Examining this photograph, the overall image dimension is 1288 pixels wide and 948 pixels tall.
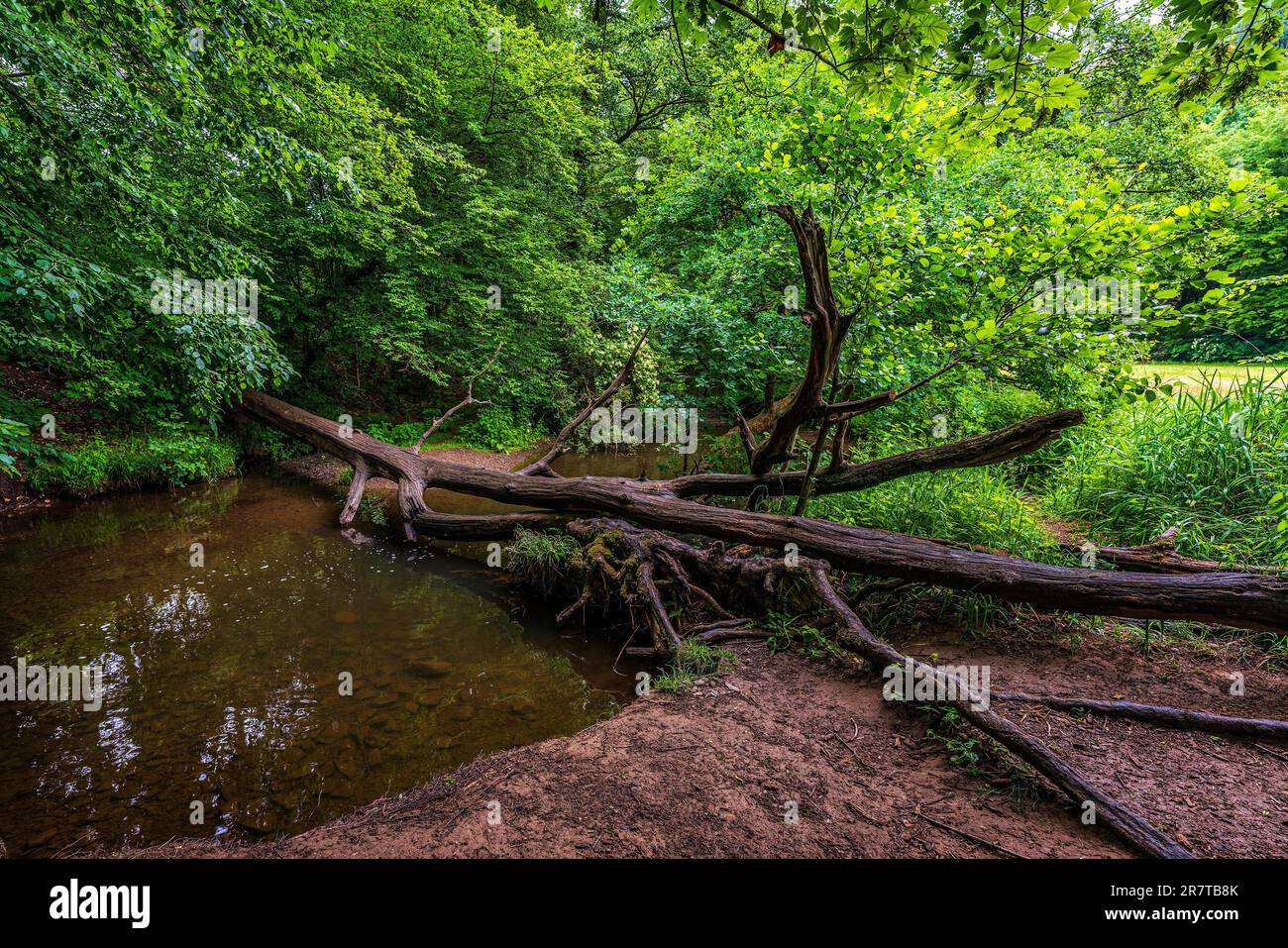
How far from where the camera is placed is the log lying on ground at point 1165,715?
250 centimetres

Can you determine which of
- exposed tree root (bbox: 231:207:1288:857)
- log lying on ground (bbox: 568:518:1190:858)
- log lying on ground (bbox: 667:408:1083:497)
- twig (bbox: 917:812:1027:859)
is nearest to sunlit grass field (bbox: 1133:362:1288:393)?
log lying on ground (bbox: 667:408:1083:497)

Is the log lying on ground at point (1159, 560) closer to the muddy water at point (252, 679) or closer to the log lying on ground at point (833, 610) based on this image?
the log lying on ground at point (833, 610)

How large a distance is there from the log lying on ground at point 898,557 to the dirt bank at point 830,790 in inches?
19.5

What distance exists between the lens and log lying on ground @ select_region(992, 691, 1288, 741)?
2.50 metres

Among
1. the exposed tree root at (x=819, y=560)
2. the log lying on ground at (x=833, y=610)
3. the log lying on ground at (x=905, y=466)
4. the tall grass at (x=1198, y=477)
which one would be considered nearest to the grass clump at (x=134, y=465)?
the exposed tree root at (x=819, y=560)

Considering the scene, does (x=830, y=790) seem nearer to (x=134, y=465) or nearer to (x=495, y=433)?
(x=134, y=465)

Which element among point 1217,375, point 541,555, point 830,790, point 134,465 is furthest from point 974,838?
point 134,465

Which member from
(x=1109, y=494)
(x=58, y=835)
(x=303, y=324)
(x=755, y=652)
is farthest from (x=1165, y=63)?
(x=303, y=324)

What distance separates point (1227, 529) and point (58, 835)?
794 centimetres

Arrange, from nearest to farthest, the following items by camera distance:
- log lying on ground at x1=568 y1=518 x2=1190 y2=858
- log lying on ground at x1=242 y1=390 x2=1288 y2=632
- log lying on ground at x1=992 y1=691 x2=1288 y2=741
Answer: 1. log lying on ground at x1=568 y1=518 x2=1190 y2=858
2. log lying on ground at x1=992 y1=691 x2=1288 y2=741
3. log lying on ground at x1=242 y1=390 x2=1288 y2=632

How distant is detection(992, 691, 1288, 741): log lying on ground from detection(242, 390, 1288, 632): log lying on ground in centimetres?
60

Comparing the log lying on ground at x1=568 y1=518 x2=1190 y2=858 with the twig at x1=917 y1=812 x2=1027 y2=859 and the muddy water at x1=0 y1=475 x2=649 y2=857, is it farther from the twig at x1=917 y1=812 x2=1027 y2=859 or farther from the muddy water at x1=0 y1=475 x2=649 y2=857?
the muddy water at x1=0 y1=475 x2=649 y2=857

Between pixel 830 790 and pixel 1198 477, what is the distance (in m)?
4.92
